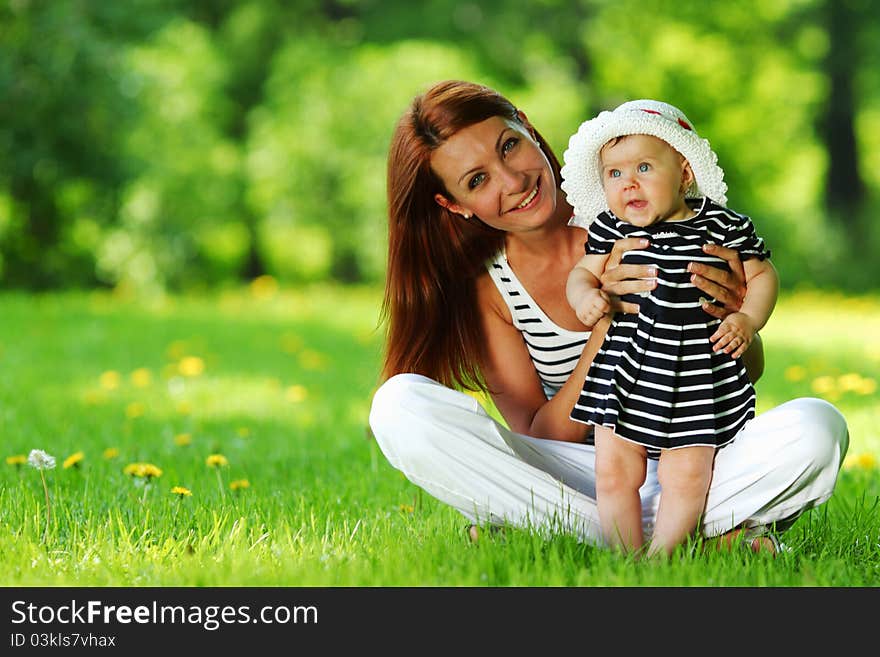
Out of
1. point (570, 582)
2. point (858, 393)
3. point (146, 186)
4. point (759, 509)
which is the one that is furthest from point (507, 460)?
point (146, 186)

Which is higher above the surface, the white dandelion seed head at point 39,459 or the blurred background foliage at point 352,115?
the blurred background foliage at point 352,115

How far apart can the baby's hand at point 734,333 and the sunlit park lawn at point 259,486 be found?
0.49m

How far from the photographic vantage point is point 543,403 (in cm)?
329

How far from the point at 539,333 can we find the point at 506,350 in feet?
0.41

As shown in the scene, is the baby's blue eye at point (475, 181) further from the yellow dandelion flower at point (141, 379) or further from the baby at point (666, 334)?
the yellow dandelion flower at point (141, 379)

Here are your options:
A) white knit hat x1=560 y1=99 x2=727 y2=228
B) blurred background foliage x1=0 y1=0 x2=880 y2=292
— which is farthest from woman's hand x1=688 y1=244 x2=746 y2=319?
blurred background foliage x1=0 y1=0 x2=880 y2=292

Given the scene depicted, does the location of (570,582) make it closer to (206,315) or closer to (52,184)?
(206,315)

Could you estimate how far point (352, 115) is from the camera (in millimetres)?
14148

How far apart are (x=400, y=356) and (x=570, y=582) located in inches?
39.8

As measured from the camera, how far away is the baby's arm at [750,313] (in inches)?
101

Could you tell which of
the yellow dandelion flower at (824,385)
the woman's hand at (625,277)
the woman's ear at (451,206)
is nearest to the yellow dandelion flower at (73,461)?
the woman's ear at (451,206)

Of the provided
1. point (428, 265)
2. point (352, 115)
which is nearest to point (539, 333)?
point (428, 265)

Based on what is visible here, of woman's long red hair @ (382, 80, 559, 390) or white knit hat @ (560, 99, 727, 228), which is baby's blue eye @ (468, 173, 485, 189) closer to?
woman's long red hair @ (382, 80, 559, 390)

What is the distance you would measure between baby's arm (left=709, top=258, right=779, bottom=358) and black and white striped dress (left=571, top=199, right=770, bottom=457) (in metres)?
0.03
